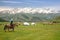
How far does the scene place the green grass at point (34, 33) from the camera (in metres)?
3.54

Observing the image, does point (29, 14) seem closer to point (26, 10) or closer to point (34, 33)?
point (26, 10)

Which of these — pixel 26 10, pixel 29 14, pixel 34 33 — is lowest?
pixel 34 33

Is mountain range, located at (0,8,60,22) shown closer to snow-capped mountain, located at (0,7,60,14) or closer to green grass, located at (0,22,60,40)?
snow-capped mountain, located at (0,7,60,14)

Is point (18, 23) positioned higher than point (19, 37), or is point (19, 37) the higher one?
point (18, 23)

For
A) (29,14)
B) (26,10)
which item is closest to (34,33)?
(29,14)

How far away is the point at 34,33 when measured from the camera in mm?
3633

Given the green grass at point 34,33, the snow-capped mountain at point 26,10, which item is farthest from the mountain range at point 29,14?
the green grass at point 34,33

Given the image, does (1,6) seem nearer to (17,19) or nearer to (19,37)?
(17,19)

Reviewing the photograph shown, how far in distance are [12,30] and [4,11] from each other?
560 millimetres

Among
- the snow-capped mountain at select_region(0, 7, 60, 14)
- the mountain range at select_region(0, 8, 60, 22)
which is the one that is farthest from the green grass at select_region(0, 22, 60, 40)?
the snow-capped mountain at select_region(0, 7, 60, 14)

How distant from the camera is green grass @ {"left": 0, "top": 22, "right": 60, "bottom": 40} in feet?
11.6

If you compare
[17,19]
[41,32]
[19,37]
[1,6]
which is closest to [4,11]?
→ [1,6]

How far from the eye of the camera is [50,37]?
11.6 feet

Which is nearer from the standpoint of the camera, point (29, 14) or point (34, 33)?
point (34, 33)
